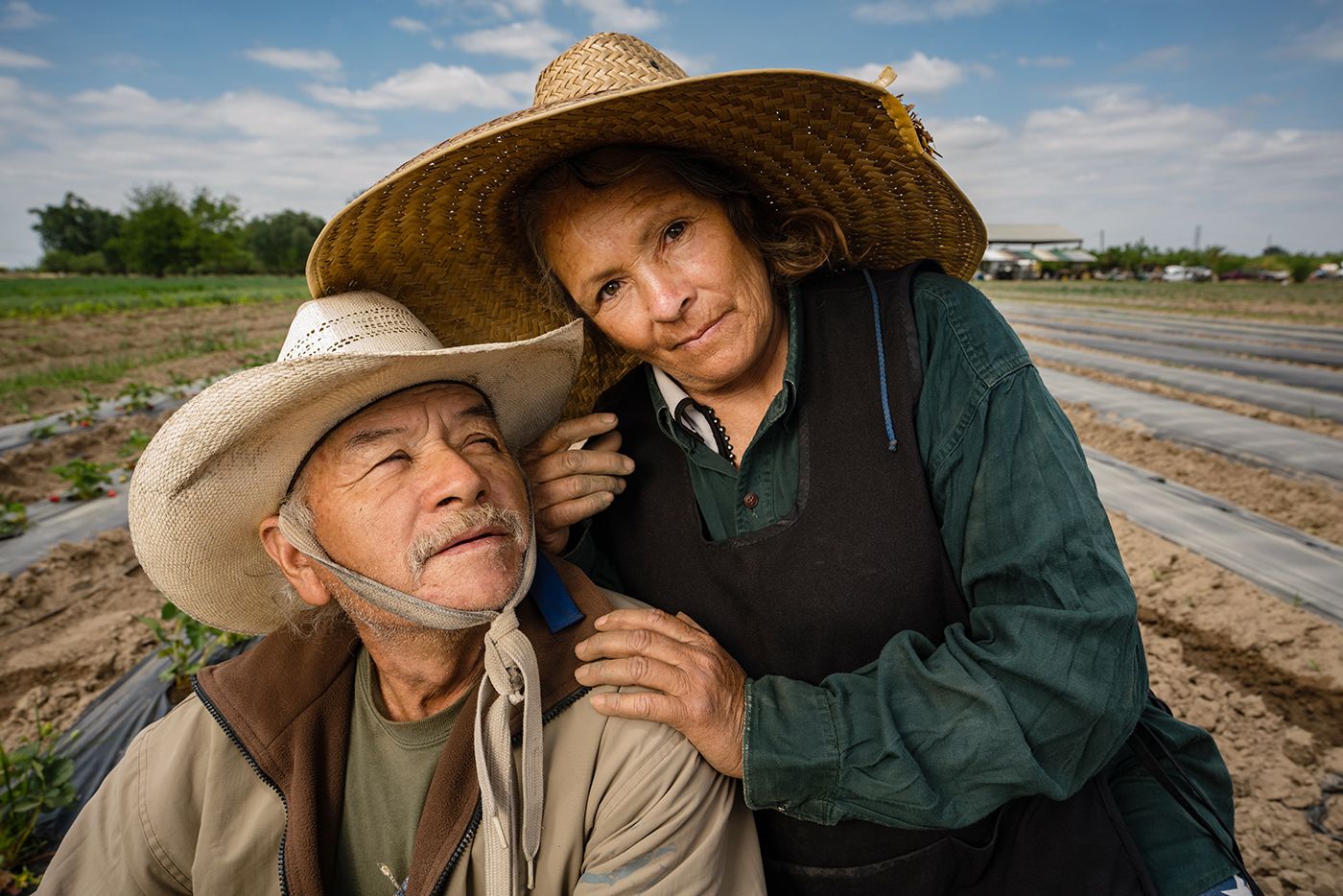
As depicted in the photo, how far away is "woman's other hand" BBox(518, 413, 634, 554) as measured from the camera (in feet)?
5.96

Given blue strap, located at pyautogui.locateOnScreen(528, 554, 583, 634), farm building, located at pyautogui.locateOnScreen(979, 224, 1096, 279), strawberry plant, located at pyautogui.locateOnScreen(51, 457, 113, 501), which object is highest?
farm building, located at pyautogui.locateOnScreen(979, 224, 1096, 279)

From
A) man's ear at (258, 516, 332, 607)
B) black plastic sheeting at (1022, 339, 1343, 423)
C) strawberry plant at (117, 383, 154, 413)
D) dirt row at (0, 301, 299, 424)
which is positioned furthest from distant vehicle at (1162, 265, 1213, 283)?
man's ear at (258, 516, 332, 607)

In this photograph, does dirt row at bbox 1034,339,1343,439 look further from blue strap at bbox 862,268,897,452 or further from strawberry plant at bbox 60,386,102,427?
strawberry plant at bbox 60,386,102,427

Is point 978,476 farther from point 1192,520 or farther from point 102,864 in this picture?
point 1192,520

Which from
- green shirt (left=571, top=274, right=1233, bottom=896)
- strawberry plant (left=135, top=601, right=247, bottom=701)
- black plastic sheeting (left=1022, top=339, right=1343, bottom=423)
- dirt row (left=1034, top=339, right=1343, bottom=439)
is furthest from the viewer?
black plastic sheeting (left=1022, top=339, right=1343, bottom=423)

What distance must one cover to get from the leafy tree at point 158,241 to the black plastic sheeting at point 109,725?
66471mm

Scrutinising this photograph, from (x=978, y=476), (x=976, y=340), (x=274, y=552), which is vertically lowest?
(x=274, y=552)

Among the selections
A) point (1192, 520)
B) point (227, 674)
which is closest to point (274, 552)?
point (227, 674)

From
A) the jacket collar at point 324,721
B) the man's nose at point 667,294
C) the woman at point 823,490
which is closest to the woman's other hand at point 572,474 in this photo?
the woman at point 823,490

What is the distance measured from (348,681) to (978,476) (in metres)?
1.45

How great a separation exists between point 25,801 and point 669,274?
246 cm

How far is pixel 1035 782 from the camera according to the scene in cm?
129

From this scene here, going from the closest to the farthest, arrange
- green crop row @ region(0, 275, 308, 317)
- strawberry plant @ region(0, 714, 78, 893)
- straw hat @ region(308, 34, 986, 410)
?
straw hat @ region(308, 34, 986, 410), strawberry plant @ region(0, 714, 78, 893), green crop row @ region(0, 275, 308, 317)

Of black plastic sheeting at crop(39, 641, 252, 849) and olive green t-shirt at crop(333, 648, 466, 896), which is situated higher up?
olive green t-shirt at crop(333, 648, 466, 896)
